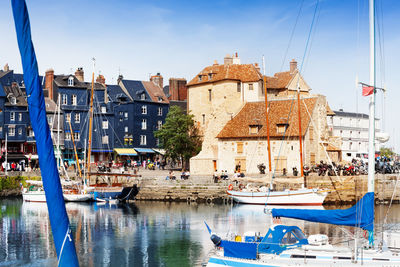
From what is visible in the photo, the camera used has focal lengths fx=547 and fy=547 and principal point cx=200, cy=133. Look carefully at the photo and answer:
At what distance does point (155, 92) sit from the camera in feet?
265

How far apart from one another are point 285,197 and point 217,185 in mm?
7934

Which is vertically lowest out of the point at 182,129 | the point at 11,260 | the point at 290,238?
the point at 11,260

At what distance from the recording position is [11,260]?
24.4 m

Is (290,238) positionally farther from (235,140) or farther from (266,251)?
(235,140)

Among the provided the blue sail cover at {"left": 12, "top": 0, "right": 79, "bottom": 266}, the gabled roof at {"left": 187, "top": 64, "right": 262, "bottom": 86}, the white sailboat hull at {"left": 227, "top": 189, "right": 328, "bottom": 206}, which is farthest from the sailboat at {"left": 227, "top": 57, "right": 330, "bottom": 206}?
the blue sail cover at {"left": 12, "top": 0, "right": 79, "bottom": 266}

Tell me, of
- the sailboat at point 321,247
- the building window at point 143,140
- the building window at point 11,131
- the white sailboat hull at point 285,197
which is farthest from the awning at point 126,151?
the sailboat at point 321,247

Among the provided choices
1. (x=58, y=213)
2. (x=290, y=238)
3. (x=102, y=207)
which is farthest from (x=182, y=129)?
(x=58, y=213)

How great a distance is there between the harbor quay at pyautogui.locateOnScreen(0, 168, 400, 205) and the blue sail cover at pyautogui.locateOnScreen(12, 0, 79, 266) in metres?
35.8

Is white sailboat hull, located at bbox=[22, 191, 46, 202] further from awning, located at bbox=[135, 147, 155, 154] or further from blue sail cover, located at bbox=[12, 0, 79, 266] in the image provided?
blue sail cover, located at bbox=[12, 0, 79, 266]

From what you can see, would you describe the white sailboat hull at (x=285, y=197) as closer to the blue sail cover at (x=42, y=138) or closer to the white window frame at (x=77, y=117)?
the white window frame at (x=77, y=117)

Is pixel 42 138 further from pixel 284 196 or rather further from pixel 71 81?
pixel 71 81

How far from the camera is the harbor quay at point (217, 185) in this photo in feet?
149

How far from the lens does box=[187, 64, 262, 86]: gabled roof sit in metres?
64.4

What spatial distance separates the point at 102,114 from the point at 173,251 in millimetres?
51561
